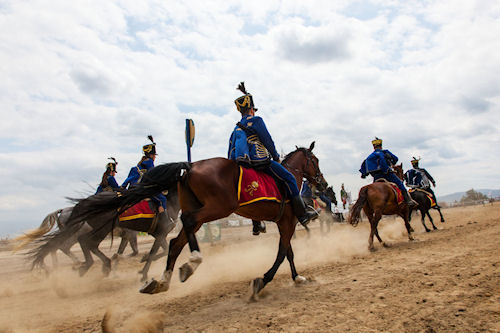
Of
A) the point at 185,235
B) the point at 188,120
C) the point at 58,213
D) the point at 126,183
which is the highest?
the point at 188,120

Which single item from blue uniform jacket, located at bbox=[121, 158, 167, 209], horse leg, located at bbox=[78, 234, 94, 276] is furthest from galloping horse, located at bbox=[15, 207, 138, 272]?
blue uniform jacket, located at bbox=[121, 158, 167, 209]

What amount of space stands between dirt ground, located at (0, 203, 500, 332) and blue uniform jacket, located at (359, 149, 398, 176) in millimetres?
3353

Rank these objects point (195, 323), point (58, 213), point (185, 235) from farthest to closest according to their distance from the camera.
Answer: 1. point (58, 213)
2. point (185, 235)
3. point (195, 323)

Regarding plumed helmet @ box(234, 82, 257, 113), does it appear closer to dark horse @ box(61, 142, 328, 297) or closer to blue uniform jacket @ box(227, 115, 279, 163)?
blue uniform jacket @ box(227, 115, 279, 163)

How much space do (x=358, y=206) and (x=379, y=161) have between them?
1.79 m

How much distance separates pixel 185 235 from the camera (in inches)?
168

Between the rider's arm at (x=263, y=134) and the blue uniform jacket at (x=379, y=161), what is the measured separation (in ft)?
20.8

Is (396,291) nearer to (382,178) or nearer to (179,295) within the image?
(179,295)

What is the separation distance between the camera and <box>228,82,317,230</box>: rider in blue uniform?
532 cm

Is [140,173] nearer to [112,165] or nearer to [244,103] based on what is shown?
[112,165]

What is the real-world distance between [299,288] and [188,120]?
133 inches

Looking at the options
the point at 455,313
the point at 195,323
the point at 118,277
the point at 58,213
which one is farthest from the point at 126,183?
the point at 455,313

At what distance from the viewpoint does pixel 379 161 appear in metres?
10.6

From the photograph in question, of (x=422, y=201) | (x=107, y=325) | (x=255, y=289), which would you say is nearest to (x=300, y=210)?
(x=255, y=289)
